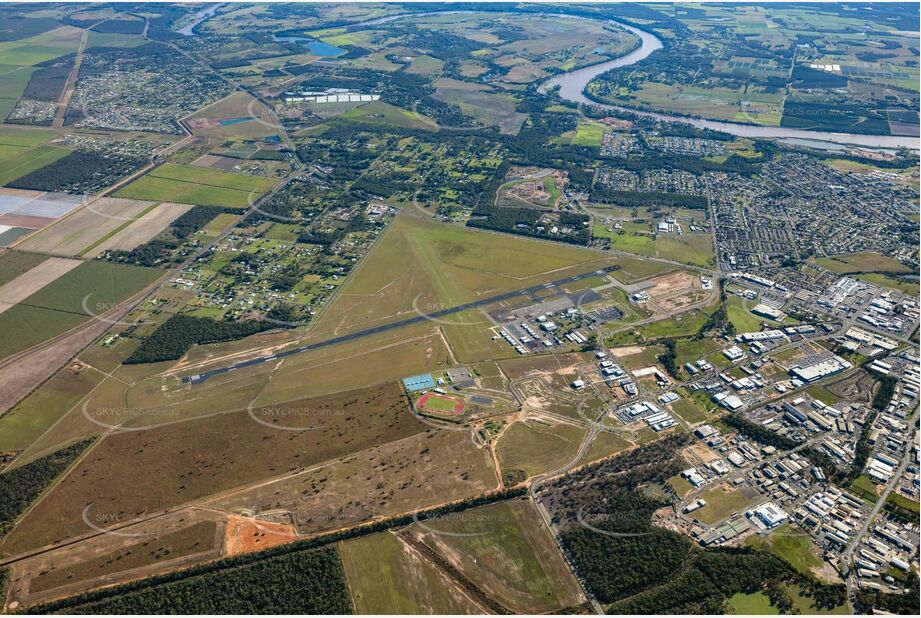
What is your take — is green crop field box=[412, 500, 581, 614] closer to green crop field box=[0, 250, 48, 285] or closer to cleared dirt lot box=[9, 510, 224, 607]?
cleared dirt lot box=[9, 510, 224, 607]

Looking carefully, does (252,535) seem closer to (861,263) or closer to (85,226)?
(85,226)

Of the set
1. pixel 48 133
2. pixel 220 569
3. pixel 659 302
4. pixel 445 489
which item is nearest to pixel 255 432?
pixel 220 569

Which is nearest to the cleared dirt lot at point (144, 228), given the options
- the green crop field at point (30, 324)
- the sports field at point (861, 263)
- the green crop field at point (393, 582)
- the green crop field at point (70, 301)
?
the green crop field at point (70, 301)

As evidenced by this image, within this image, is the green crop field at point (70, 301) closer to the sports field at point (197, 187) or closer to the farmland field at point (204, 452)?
the farmland field at point (204, 452)

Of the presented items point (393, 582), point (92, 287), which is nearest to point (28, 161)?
point (92, 287)

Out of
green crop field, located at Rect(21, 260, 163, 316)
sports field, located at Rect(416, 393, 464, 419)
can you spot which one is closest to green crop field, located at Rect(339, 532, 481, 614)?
sports field, located at Rect(416, 393, 464, 419)
